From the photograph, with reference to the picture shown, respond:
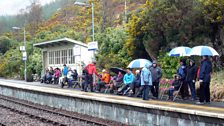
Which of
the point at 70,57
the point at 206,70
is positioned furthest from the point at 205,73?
the point at 70,57

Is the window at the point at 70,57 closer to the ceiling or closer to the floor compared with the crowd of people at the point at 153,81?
closer to the ceiling

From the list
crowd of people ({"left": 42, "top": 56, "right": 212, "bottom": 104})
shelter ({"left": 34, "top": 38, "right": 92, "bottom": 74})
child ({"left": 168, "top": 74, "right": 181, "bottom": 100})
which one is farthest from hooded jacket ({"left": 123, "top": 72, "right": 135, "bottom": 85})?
shelter ({"left": 34, "top": 38, "right": 92, "bottom": 74})

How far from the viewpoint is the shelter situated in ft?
101

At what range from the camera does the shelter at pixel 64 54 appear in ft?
101

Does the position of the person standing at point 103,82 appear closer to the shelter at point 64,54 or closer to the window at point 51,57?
the shelter at point 64,54

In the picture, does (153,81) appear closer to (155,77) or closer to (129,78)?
(155,77)

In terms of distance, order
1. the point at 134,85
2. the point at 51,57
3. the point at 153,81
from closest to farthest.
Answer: the point at 153,81
the point at 134,85
the point at 51,57

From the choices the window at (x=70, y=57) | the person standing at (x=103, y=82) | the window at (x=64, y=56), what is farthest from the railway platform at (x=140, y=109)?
the window at (x=64, y=56)

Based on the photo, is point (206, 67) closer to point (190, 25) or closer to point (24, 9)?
point (190, 25)

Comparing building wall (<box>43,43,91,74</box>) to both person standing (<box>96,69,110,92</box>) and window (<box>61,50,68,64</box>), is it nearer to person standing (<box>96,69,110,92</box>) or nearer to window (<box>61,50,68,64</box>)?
window (<box>61,50,68,64</box>)

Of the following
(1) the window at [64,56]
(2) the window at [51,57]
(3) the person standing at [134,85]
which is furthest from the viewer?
(2) the window at [51,57]

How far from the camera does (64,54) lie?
→ 33094 mm

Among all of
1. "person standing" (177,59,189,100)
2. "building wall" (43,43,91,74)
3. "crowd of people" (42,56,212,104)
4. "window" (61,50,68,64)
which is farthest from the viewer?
"window" (61,50,68,64)

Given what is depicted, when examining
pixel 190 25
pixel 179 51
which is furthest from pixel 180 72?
pixel 190 25
